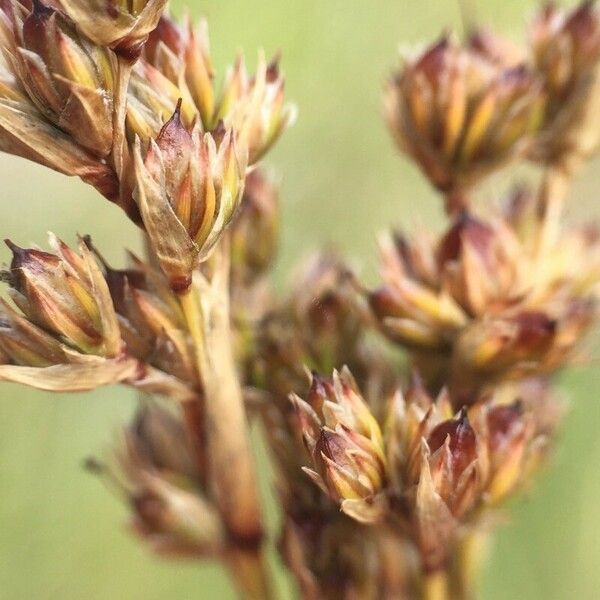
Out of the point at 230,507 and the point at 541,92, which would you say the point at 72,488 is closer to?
the point at 230,507

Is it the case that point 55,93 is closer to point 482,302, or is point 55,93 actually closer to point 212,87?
point 212,87

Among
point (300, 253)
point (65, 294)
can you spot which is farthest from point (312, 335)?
point (300, 253)

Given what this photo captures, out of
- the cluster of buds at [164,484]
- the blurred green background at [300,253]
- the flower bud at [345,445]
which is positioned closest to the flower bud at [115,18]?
the flower bud at [345,445]

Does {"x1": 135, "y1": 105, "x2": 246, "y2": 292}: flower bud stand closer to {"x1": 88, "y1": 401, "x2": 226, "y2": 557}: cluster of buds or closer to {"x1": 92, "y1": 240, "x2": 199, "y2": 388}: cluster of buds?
{"x1": 92, "y1": 240, "x2": 199, "y2": 388}: cluster of buds

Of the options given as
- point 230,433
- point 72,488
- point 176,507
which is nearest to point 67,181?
point 72,488

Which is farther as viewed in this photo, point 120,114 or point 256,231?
point 256,231

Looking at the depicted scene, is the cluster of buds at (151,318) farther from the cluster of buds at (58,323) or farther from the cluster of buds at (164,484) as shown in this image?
the cluster of buds at (164,484)
